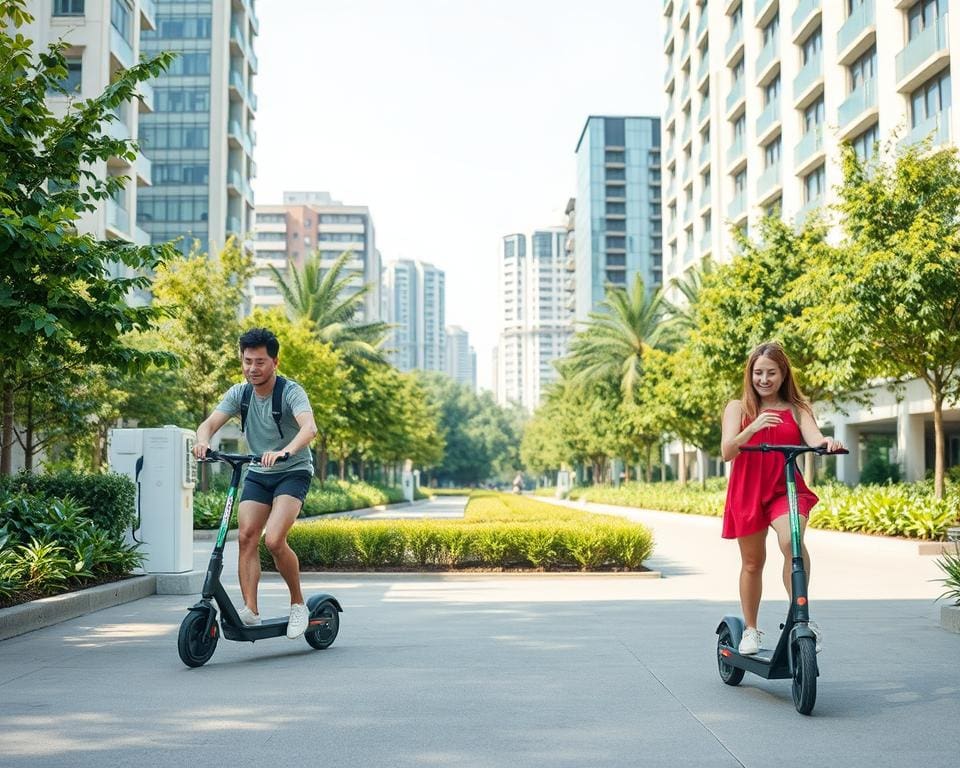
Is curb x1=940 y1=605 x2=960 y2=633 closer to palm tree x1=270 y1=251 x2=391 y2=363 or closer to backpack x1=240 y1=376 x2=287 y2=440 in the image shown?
backpack x1=240 y1=376 x2=287 y2=440

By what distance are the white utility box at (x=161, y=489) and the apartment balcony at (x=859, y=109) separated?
2795cm

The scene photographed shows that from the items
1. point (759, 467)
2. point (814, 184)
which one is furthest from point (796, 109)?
point (759, 467)

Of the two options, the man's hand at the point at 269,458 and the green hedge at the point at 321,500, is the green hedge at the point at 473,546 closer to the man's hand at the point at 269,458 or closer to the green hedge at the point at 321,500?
the green hedge at the point at 321,500

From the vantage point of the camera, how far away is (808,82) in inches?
1617

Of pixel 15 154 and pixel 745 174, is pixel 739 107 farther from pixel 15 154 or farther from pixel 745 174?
pixel 15 154

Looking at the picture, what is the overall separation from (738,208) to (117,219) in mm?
28557

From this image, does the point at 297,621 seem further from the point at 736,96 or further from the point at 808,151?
the point at 736,96

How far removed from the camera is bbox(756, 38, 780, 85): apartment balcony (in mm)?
45562

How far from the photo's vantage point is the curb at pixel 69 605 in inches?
318

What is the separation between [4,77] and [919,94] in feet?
96.5

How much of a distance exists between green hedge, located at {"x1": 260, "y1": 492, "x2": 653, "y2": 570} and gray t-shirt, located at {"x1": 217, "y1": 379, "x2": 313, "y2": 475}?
6.92 metres

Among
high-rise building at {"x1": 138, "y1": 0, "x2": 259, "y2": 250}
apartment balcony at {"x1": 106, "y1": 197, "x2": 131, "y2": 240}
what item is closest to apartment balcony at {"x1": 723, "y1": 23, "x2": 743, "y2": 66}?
high-rise building at {"x1": 138, "y1": 0, "x2": 259, "y2": 250}

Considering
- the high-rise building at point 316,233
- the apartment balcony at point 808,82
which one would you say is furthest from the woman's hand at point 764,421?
the high-rise building at point 316,233

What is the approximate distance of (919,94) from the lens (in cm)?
3238
